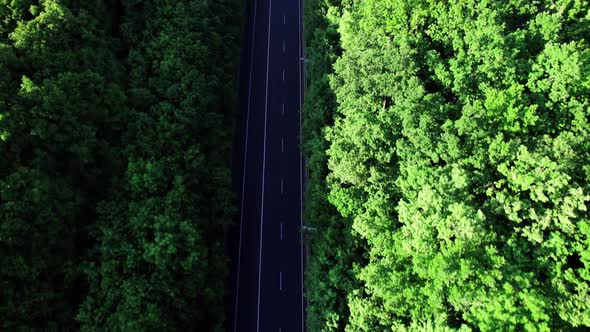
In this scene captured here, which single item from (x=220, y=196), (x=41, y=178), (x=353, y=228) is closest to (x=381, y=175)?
(x=353, y=228)

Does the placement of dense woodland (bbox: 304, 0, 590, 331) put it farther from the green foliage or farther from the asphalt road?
the green foliage

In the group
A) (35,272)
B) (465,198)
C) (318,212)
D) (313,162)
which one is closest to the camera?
(35,272)

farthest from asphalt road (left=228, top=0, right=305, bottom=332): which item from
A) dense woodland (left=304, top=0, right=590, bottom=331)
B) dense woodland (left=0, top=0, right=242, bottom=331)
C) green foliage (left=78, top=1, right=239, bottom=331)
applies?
dense woodland (left=304, top=0, right=590, bottom=331)

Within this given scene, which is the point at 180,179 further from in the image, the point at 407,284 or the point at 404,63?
the point at 404,63

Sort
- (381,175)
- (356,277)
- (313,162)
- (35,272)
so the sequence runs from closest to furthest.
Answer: (35,272)
(356,277)
(381,175)
(313,162)

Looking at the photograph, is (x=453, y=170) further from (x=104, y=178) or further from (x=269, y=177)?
(x=104, y=178)

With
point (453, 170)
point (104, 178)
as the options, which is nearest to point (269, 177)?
point (104, 178)
